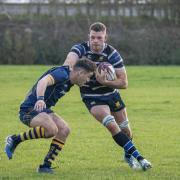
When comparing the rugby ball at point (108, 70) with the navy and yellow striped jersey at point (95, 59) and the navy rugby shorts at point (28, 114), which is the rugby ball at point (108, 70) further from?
the navy rugby shorts at point (28, 114)

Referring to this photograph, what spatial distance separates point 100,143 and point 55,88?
4.02 meters

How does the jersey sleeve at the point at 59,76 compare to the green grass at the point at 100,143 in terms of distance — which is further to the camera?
the green grass at the point at 100,143

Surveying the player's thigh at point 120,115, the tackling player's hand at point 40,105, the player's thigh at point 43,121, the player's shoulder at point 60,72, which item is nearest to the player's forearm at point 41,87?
the tackling player's hand at point 40,105

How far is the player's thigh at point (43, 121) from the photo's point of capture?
1062 cm

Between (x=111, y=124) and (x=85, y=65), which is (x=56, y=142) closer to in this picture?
(x=111, y=124)

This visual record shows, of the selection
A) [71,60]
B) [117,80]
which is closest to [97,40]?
[71,60]

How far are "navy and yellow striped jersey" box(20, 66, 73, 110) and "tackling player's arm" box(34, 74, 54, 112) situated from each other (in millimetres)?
88

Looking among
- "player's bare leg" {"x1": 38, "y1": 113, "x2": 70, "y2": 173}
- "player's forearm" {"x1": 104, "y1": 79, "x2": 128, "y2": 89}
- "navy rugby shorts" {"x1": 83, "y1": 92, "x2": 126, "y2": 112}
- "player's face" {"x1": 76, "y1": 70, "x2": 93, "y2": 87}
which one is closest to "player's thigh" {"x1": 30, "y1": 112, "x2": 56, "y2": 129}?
"player's bare leg" {"x1": 38, "y1": 113, "x2": 70, "y2": 173}

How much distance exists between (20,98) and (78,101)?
8.07 feet

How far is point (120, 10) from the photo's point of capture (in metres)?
67.5

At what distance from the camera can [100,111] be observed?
11336 mm

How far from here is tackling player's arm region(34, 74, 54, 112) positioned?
1026 cm

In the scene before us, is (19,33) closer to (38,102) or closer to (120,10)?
(120,10)

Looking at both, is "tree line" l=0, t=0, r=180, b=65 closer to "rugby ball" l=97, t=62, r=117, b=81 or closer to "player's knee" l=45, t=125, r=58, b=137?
"rugby ball" l=97, t=62, r=117, b=81
